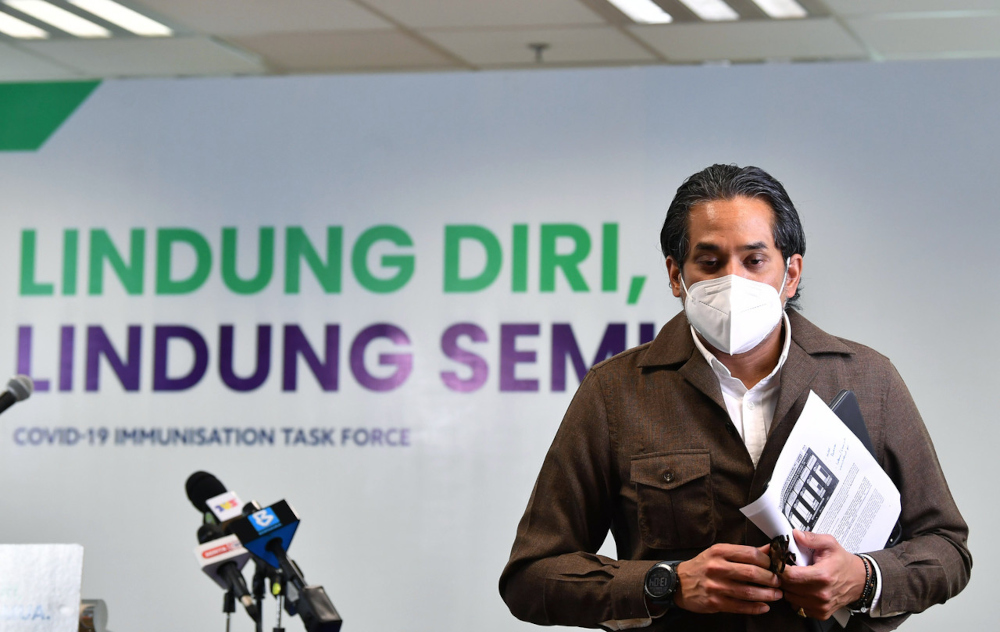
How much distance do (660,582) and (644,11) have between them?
328 cm

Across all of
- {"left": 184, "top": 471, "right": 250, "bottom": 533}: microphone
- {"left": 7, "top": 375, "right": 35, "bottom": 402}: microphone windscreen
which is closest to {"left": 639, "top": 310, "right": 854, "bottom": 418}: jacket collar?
{"left": 184, "top": 471, "right": 250, "bottom": 533}: microphone

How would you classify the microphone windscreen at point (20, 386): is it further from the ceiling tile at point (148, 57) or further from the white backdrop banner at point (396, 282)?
the ceiling tile at point (148, 57)

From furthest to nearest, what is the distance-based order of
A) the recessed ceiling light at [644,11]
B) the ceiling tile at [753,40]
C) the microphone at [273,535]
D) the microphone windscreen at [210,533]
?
the ceiling tile at [753,40] < the recessed ceiling light at [644,11] < the microphone windscreen at [210,533] < the microphone at [273,535]

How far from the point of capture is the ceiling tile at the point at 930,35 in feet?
14.2

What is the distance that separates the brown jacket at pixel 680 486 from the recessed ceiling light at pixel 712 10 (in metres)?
2.84

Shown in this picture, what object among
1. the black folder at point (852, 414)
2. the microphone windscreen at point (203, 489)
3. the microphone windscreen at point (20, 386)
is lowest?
the microphone windscreen at point (203, 489)

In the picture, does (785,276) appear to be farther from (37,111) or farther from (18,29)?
(18,29)

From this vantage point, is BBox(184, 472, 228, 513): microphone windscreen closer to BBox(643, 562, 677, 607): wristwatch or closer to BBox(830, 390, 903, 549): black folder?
BBox(643, 562, 677, 607): wristwatch

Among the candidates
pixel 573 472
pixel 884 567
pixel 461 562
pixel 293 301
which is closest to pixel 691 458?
pixel 573 472

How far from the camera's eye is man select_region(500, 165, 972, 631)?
151cm

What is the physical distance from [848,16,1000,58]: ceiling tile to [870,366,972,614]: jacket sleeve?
3.18m

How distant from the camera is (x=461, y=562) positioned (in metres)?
4.20

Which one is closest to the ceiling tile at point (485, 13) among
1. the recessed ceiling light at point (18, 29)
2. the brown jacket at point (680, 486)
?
→ the recessed ceiling light at point (18, 29)

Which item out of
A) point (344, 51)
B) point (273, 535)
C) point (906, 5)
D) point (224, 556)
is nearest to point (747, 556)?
point (273, 535)
